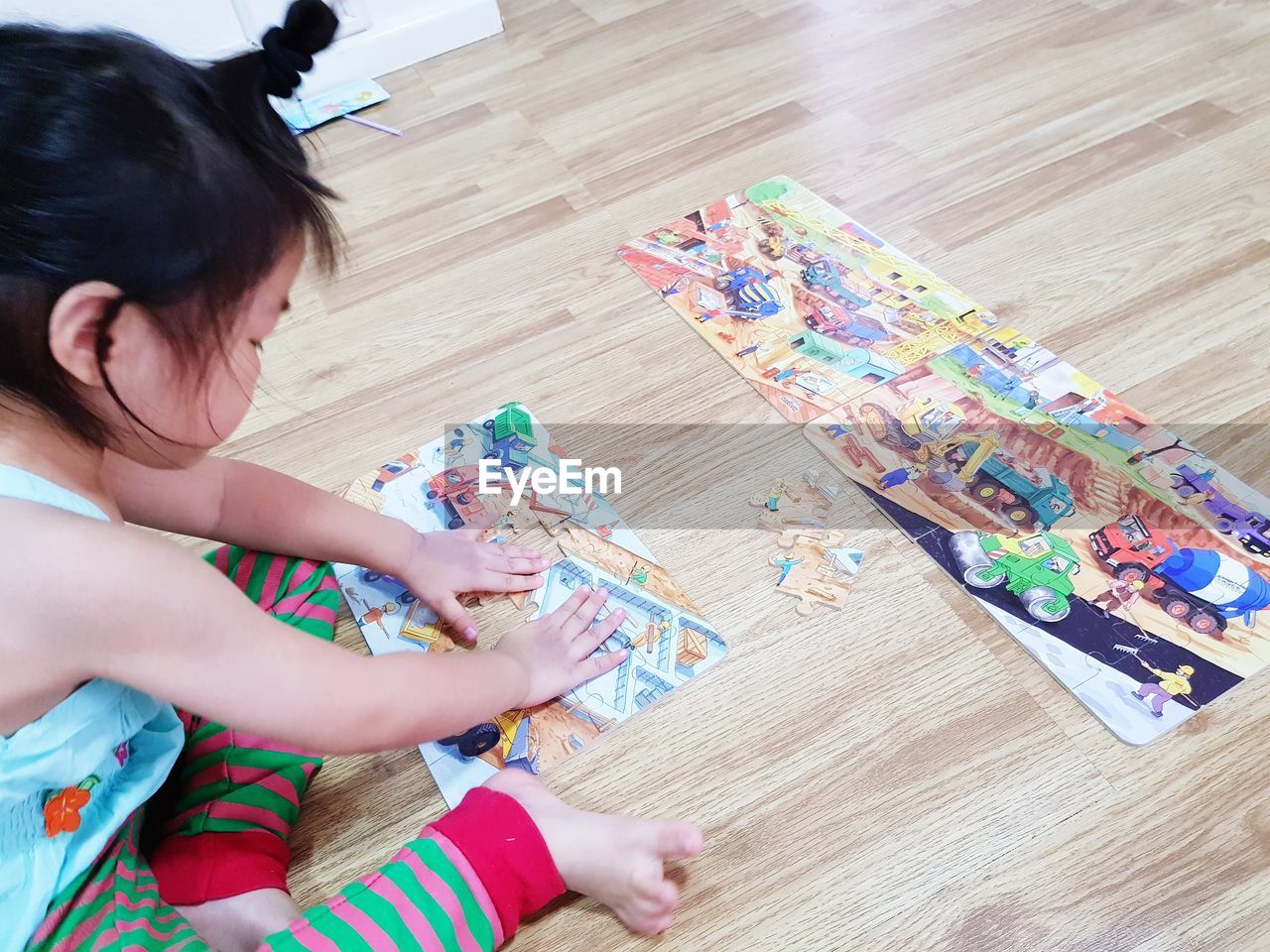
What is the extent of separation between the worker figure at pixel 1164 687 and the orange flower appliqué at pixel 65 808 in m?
0.72

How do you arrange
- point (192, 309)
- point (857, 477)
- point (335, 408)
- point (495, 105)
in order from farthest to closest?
point (495, 105), point (335, 408), point (857, 477), point (192, 309)

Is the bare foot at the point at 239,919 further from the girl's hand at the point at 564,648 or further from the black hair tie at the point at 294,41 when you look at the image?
the black hair tie at the point at 294,41

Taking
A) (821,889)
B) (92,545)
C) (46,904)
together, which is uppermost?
(92,545)

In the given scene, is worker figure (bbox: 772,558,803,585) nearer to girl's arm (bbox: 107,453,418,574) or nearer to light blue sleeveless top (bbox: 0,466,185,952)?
girl's arm (bbox: 107,453,418,574)

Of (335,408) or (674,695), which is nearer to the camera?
(674,695)

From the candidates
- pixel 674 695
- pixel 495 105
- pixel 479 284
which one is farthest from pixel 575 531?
pixel 495 105

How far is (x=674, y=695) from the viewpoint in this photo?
74 centimetres

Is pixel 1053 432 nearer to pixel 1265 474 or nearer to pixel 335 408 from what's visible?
pixel 1265 474

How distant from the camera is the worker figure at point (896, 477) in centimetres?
85

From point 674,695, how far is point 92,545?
43 cm

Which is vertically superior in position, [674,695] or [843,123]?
[843,123]

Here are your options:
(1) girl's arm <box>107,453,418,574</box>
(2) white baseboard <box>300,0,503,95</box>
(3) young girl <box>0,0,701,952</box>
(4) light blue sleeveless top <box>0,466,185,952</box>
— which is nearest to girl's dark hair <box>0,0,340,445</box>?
(3) young girl <box>0,0,701,952</box>

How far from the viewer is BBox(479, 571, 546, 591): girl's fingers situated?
82cm

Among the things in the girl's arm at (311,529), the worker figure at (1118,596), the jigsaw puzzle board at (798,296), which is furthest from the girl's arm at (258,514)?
the worker figure at (1118,596)
